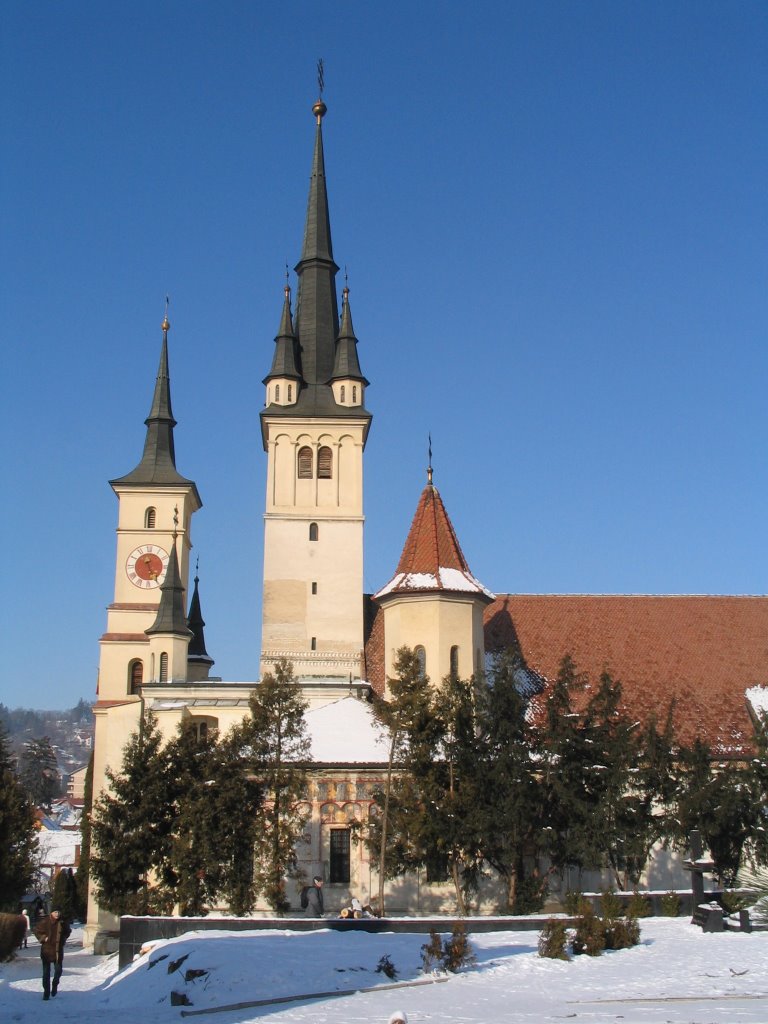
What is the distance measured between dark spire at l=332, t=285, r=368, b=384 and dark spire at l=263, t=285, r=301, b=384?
1676mm

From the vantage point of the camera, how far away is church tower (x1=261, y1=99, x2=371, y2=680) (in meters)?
41.1

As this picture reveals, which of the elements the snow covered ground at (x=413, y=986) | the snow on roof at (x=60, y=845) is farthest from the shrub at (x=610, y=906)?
the snow on roof at (x=60, y=845)

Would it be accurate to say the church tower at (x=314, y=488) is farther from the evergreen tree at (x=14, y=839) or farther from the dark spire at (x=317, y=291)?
the evergreen tree at (x=14, y=839)

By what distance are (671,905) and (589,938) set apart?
19.6 ft

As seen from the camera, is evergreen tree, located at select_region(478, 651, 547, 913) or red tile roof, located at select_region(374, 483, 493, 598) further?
red tile roof, located at select_region(374, 483, 493, 598)

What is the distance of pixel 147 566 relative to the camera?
4778cm

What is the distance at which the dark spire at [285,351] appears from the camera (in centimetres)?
4438

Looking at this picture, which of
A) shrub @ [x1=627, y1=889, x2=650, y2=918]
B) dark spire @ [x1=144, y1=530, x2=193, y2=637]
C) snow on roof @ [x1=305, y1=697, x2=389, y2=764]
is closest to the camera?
shrub @ [x1=627, y1=889, x2=650, y2=918]

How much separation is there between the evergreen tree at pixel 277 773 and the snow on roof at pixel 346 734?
3.29 m

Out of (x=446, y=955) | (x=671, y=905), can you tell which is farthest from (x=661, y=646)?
(x=446, y=955)

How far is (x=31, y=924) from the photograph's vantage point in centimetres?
4284

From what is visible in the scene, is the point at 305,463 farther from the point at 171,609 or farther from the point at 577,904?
the point at 577,904

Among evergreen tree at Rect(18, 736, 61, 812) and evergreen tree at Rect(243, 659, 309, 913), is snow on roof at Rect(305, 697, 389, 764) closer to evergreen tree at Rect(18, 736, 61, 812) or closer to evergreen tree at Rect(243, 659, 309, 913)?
evergreen tree at Rect(243, 659, 309, 913)

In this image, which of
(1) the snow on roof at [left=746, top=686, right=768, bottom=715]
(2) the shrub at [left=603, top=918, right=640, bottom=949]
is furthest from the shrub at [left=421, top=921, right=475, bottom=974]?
(1) the snow on roof at [left=746, top=686, right=768, bottom=715]
